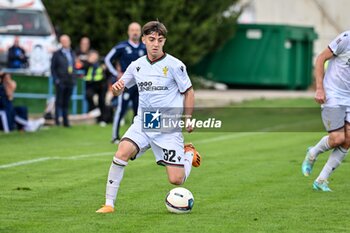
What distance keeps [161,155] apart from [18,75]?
14924mm

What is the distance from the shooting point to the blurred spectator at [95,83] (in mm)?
25750

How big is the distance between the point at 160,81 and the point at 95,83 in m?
15.7

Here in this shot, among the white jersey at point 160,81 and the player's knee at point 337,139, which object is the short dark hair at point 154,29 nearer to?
the white jersey at point 160,81

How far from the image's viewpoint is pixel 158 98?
10.5 m

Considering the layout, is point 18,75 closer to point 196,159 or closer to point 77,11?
point 77,11

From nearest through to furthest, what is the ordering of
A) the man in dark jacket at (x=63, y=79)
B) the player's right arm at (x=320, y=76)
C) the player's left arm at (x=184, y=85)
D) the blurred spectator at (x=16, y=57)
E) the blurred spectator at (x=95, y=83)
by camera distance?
the player's left arm at (x=184, y=85), the player's right arm at (x=320, y=76), the man in dark jacket at (x=63, y=79), the blurred spectator at (x=95, y=83), the blurred spectator at (x=16, y=57)

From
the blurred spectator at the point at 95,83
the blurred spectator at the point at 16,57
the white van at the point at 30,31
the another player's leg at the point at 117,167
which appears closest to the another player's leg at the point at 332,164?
the another player's leg at the point at 117,167

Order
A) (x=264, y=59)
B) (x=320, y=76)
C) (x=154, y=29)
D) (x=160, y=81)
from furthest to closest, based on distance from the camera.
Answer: (x=264, y=59)
(x=320, y=76)
(x=160, y=81)
(x=154, y=29)

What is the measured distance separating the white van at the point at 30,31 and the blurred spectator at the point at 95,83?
211 centimetres

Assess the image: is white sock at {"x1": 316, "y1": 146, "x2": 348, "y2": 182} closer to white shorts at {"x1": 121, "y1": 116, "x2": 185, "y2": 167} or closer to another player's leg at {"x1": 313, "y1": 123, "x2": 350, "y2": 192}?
another player's leg at {"x1": 313, "y1": 123, "x2": 350, "y2": 192}

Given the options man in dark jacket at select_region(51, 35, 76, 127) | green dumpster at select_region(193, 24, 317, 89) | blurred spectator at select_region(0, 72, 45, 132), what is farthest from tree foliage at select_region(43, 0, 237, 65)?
blurred spectator at select_region(0, 72, 45, 132)

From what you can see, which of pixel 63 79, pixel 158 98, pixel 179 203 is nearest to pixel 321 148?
pixel 158 98

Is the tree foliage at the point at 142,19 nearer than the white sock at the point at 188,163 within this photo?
No

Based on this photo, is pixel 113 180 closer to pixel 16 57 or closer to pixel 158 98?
pixel 158 98
